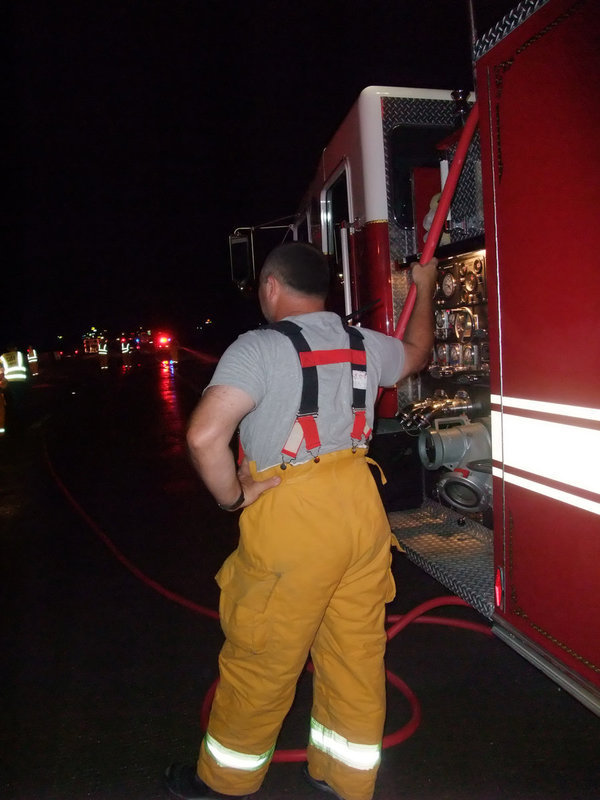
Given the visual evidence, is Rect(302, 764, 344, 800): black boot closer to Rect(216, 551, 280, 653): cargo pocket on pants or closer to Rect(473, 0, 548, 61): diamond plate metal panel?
Rect(216, 551, 280, 653): cargo pocket on pants

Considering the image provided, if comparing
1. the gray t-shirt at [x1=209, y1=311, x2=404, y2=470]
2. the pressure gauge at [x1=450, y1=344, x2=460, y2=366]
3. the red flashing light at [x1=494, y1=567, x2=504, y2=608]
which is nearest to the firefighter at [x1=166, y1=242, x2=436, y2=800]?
the gray t-shirt at [x1=209, y1=311, x2=404, y2=470]

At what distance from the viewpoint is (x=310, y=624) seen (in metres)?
2.08

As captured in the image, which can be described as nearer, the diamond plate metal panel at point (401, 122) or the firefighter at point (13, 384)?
the diamond plate metal panel at point (401, 122)

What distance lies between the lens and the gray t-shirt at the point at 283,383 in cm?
197

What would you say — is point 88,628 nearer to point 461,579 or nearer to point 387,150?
point 461,579

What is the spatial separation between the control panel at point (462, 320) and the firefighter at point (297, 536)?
1391 millimetres

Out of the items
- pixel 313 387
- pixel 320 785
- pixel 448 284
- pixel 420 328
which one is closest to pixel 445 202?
pixel 448 284

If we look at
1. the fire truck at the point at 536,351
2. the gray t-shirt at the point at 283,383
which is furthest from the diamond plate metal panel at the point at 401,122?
the gray t-shirt at the point at 283,383

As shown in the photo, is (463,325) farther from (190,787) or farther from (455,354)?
(190,787)

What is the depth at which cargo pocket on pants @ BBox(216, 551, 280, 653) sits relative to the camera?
6.70ft

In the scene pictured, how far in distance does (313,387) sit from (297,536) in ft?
1.65

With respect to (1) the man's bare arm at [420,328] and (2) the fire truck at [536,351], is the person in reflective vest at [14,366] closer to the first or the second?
(2) the fire truck at [536,351]

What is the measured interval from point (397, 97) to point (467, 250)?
135 cm

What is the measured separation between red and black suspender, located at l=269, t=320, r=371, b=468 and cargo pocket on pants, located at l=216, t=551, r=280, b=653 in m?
0.42
